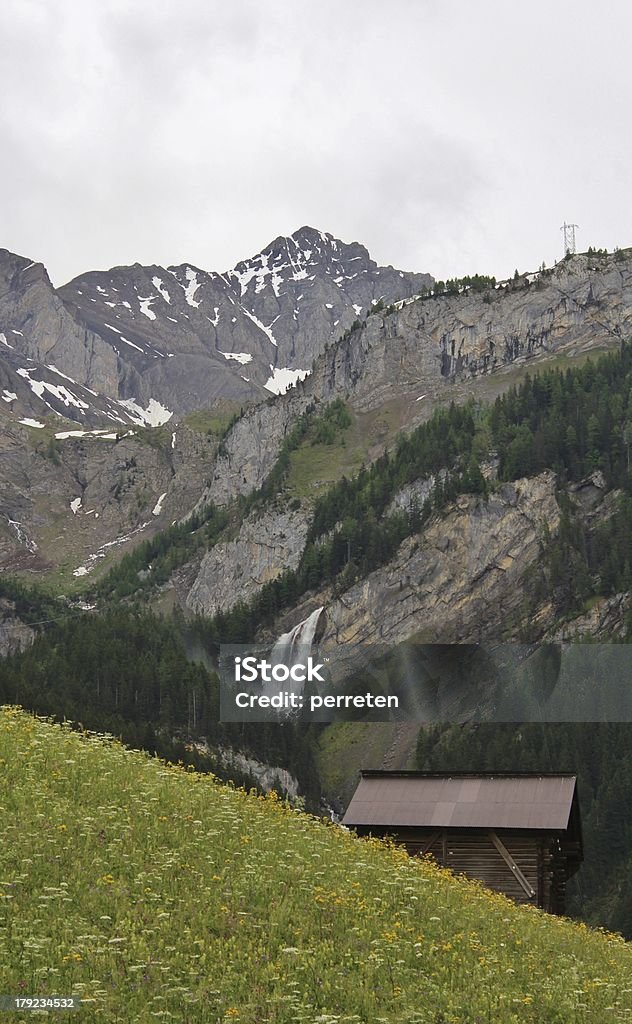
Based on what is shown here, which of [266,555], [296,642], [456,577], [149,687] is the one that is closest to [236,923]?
[149,687]

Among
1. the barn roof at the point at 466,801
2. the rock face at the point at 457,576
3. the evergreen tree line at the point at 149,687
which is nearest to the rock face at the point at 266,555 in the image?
the rock face at the point at 457,576

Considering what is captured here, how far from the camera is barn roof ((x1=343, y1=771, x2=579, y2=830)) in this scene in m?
35.6

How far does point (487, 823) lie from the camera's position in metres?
35.5

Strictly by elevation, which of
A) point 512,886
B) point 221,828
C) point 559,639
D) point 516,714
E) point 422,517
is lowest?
point 512,886

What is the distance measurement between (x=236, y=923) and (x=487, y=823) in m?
18.9

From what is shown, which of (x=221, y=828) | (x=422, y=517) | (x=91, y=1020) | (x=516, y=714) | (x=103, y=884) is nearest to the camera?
(x=91, y=1020)

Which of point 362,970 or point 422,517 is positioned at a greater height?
point 422,517

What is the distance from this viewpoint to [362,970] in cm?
1725

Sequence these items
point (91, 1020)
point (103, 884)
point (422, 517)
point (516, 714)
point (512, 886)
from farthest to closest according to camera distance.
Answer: point (422, 517)
point (516, 714)
point (512, 886)
point (103, 884)
point (91, 1020)

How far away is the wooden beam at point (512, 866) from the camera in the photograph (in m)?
35.6

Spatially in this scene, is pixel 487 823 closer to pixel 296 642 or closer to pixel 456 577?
pixel 456 577

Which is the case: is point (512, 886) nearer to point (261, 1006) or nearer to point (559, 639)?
point (261, 1006)

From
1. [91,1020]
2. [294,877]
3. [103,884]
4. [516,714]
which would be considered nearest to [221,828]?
[294,877]

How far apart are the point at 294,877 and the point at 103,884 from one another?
3.57 metres
